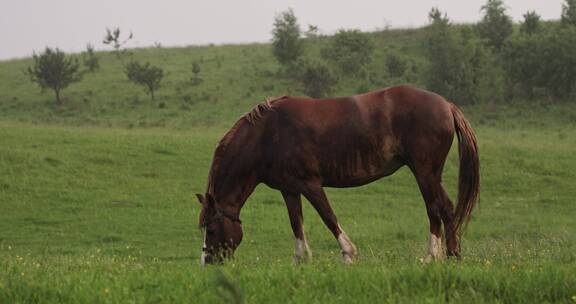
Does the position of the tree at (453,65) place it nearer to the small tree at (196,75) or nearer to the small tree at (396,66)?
the small tree at (396,66)

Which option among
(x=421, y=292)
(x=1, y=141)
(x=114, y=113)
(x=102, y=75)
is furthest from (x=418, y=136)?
(x=102, y=75)

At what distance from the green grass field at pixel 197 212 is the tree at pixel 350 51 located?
7.37 feet

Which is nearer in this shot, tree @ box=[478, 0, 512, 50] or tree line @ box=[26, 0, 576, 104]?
tree line @ box=[26, 0, 576, 104]

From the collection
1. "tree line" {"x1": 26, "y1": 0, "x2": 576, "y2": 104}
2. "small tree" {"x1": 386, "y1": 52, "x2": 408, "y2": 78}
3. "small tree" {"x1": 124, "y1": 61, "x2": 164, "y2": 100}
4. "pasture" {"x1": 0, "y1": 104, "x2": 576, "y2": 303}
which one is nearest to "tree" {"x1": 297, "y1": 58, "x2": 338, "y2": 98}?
"tree line" {"x1": 26, "y1": 0, "x2": 576, "y2": 104}

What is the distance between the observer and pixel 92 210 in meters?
19.6

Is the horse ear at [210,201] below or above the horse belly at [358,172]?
below

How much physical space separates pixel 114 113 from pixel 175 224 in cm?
2200

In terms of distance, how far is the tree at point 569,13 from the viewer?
47.4 meters

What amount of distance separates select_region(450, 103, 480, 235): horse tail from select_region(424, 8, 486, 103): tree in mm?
31412

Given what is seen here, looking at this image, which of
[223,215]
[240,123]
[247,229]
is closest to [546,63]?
[247,229]

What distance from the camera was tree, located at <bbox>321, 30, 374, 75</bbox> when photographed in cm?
4547

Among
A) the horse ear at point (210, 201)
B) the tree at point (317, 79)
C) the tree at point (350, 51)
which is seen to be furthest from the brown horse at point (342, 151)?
the tree at point (350, 51)

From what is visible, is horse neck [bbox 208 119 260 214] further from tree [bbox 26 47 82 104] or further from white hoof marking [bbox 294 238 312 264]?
tree [bbox 26 47 82 104]

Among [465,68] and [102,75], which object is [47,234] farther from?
[102,75]
